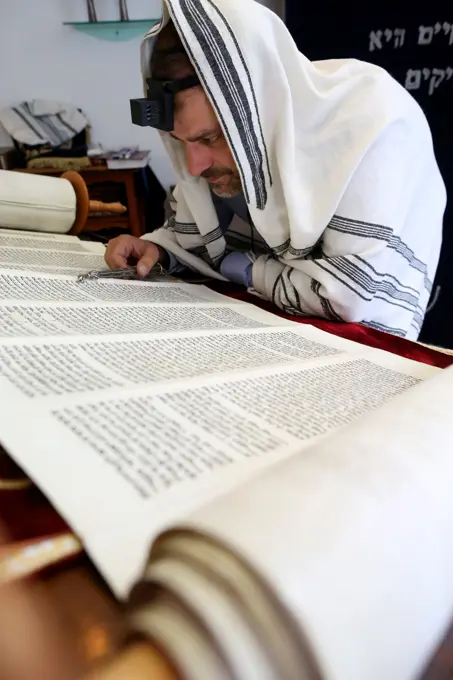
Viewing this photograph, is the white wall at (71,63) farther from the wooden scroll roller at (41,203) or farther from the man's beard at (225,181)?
the man's beard at (225,181)

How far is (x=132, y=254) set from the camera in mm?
950

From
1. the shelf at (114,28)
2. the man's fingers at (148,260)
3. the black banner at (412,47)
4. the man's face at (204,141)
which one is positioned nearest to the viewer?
the man's face at (204,141)

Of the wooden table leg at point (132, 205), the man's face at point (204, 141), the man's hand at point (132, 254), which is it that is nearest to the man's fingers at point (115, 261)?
the man's hand at point (132, 254)

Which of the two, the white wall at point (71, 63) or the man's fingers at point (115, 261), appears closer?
the man's fingers at point (115, 261)

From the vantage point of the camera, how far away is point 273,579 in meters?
0.17

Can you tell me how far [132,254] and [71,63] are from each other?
1.70 metres

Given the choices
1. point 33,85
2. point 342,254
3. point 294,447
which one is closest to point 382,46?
point 342,254

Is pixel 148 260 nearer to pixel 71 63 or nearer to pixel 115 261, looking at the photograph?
pixel 115 261

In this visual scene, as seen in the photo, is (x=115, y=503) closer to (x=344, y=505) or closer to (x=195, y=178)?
(x=344, y=505)

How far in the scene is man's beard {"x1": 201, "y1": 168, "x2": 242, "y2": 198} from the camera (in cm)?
82

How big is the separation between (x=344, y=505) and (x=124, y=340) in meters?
0.35

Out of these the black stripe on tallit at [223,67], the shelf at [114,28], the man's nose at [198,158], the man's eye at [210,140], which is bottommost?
the man's nose at [198,158]

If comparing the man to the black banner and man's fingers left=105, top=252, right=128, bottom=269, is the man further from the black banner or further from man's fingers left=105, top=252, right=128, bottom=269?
the black banner

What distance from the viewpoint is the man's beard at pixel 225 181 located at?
2.70ft
